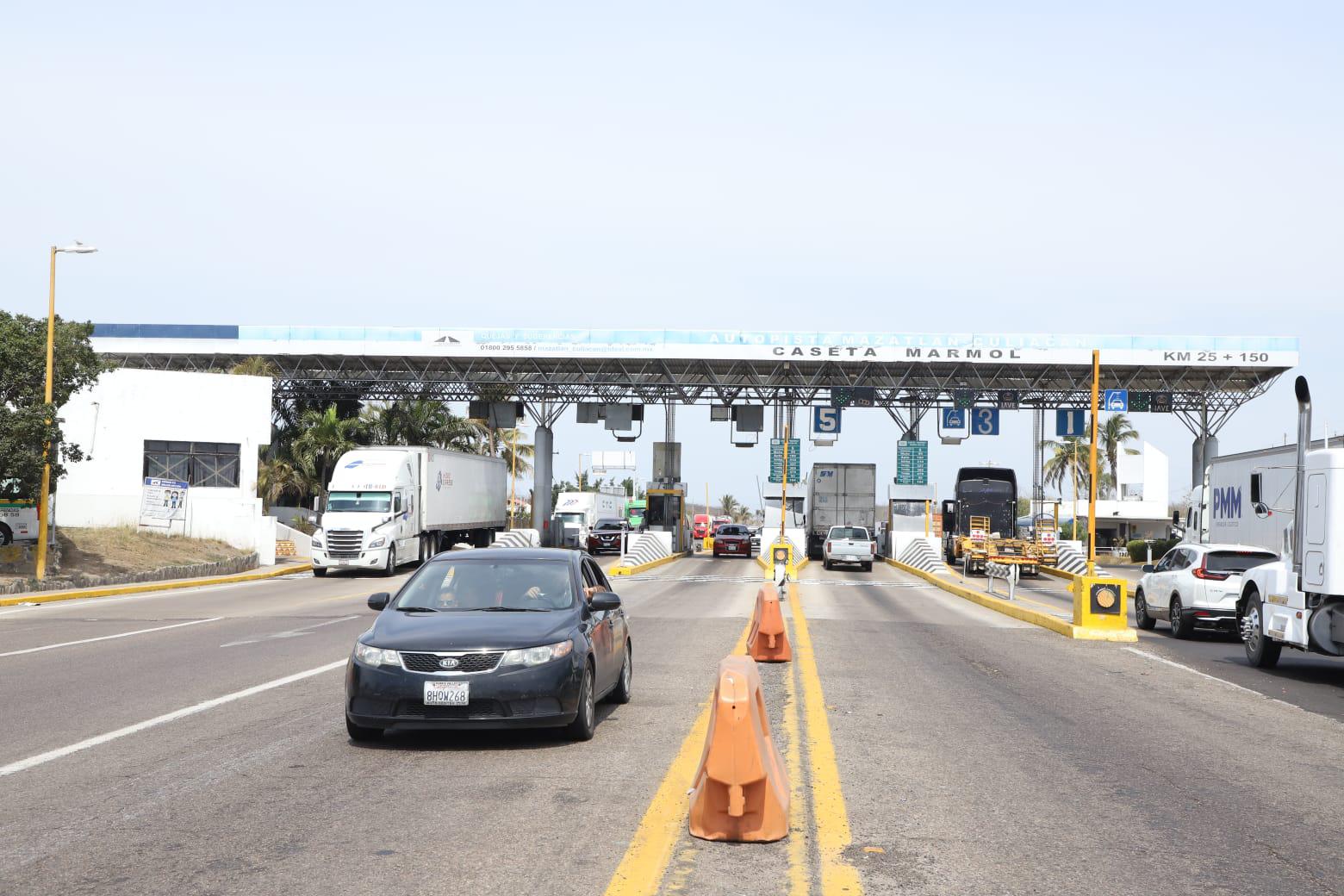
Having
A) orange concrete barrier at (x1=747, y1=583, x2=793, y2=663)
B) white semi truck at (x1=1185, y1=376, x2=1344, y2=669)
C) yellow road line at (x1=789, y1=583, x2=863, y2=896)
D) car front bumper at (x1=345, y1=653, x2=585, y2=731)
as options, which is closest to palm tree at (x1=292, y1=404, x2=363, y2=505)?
orange concrete barrier at (x1=747, y1=583, x2=793, y2=663)

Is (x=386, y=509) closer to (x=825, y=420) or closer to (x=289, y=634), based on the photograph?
(x=289, y=634)

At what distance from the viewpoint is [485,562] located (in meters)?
10.4

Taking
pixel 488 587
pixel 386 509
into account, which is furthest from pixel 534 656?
pixel 386 509

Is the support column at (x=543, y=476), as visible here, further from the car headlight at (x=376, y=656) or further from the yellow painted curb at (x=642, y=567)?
the car headlight at (x=376, y=656)

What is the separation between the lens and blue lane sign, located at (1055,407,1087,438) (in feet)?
191

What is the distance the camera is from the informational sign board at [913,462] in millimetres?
61062

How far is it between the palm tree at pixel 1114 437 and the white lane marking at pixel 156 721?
93.7 m

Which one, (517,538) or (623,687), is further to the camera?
(517,538)

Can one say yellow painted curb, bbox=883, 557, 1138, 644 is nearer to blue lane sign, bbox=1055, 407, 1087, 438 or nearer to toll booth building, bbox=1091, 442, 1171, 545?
blue lane sign, bbox=1055, 407, 1087, 438

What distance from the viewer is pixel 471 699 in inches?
343

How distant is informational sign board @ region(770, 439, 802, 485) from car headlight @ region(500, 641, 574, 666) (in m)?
54.4

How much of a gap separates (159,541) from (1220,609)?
29352mm

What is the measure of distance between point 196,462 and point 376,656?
118ft

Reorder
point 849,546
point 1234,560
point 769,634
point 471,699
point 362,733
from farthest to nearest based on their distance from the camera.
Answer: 1. point 849,546
2. point 1234,560
3. point 769,634
4. point 362,733
5. point 471,699
